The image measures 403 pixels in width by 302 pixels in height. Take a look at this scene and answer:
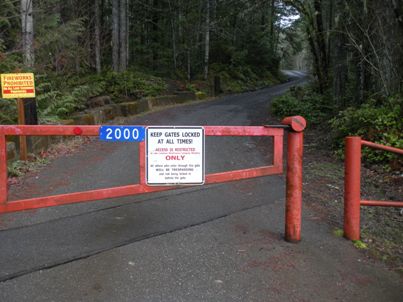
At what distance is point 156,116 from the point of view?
1714 centimetres

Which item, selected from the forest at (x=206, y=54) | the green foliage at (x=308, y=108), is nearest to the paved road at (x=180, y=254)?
the forest at (x=206, y=54)

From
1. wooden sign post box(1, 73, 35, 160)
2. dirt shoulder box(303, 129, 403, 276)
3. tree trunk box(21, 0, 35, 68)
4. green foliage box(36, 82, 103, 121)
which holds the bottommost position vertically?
dirt shoulder box(303, 129, 403, 276)

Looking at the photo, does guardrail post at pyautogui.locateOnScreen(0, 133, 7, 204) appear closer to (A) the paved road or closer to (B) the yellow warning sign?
(A) the paved road

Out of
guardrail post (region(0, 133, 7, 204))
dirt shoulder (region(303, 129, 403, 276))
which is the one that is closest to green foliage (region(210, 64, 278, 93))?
dirt shoulder (region(303, 129, 403, 276))

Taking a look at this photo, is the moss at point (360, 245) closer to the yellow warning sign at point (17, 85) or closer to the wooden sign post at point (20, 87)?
the wooden sign post at point (20, 87)

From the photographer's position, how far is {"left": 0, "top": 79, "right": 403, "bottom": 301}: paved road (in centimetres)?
371

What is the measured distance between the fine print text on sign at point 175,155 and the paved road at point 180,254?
2.34 ft

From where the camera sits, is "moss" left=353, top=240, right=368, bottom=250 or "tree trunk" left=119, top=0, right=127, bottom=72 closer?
"moss" left=353, top=240, right=368, bottom=250

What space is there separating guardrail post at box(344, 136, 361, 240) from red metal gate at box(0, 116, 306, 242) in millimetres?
530

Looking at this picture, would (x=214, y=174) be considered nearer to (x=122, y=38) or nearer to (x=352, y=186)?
(x=352, y=186)

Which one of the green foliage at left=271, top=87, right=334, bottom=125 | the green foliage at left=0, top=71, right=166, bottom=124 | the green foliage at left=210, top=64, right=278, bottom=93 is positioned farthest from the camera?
the green foliage at left=210, top=64, right=278, bottom=93

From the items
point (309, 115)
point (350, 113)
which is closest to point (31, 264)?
point (350, 113)

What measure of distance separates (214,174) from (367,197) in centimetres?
343

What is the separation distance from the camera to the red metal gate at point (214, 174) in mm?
4004
